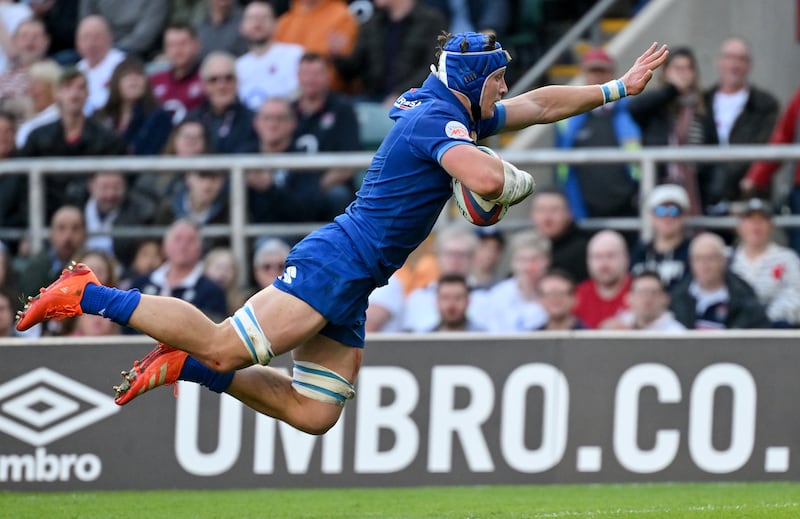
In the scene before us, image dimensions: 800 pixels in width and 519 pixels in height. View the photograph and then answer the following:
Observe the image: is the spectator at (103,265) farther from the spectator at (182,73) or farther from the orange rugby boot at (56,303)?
the orange rugby boot at (56,303)

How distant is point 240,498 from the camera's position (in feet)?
30.7

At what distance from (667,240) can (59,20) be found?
6942 mm

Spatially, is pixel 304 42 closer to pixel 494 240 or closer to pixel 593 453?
pixel 494 240

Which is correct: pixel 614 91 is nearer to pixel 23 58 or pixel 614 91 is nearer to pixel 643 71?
pixel 643 71

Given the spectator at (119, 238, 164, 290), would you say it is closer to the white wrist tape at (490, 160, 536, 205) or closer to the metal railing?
the metal railing

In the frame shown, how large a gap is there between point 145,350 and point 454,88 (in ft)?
12.1

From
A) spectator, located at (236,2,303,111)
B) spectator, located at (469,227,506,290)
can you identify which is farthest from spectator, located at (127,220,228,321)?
spectator, located at (469,227,506,290)

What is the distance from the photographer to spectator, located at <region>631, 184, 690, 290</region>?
11.0 metres

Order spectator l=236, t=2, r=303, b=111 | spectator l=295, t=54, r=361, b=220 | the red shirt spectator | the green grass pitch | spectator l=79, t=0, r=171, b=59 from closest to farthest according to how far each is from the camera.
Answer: the green grass pitch → the red shirt spectator → spectator l=295, t=54, r=361, b=220 → spectator l=236, t=2, r=303, b=111 → spectator l=79, t=0, r=171, b=59

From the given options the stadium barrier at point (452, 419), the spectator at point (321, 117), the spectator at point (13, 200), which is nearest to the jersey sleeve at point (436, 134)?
the stadium barrier at point (452, 419)

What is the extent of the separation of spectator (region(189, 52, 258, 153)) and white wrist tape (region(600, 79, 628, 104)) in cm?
526

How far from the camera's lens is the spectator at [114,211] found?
1200 centimetres

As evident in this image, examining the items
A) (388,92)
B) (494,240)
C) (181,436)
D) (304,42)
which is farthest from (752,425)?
(304,42)

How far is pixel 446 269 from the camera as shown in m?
11.3
